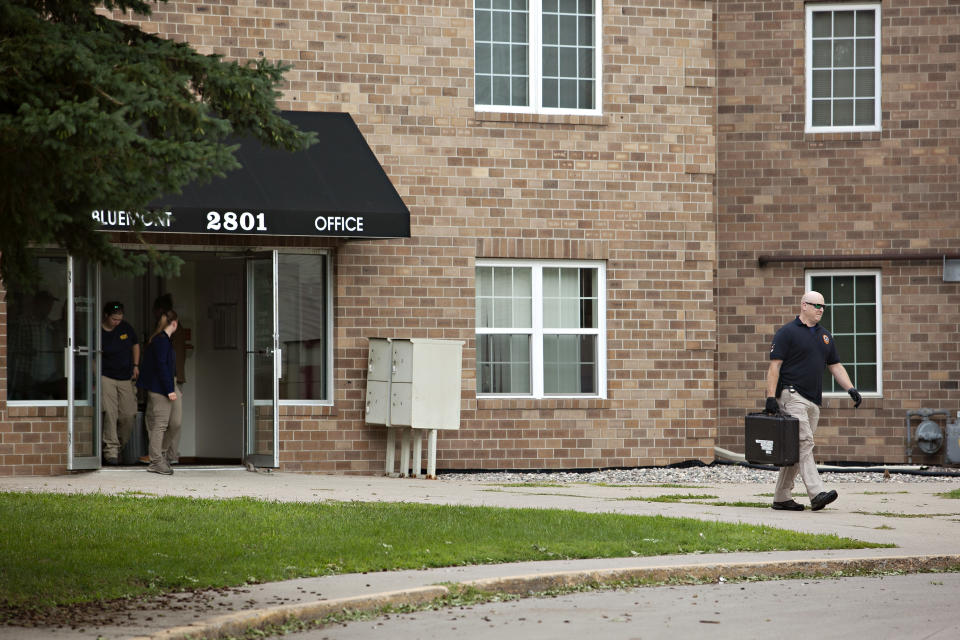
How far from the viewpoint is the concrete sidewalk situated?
762 centimetres

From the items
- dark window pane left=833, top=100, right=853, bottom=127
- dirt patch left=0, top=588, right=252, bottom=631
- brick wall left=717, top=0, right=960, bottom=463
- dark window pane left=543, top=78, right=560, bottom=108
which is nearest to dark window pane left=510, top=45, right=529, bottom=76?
dark window pane left=543, top=78, right=560, bottom=108

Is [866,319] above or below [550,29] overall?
below

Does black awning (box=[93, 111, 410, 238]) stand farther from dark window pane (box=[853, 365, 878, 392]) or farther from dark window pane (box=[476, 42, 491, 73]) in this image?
dark window pane (box=[853, 365, 878, 392])

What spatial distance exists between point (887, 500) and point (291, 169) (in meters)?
7.32

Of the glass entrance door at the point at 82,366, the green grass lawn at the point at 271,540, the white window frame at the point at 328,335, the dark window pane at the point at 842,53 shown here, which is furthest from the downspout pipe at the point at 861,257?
the glass entrance door at the point at 82,366

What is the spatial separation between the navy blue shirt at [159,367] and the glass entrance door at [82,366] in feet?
1.82

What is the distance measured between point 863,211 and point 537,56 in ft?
17.0

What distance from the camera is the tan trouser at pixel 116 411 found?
1575cm

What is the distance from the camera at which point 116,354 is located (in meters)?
15.9

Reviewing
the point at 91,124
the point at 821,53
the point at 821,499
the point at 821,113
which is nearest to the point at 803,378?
the point at 821,499

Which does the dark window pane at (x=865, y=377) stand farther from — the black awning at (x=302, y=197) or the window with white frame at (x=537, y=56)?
the black awning at (x=302, y=197)

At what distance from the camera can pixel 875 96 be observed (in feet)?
64.0

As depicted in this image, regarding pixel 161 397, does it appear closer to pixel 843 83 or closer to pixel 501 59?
pixel 501 59

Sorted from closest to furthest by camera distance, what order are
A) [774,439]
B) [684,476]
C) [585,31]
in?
[774,439] < [684,476] < [585,31]
